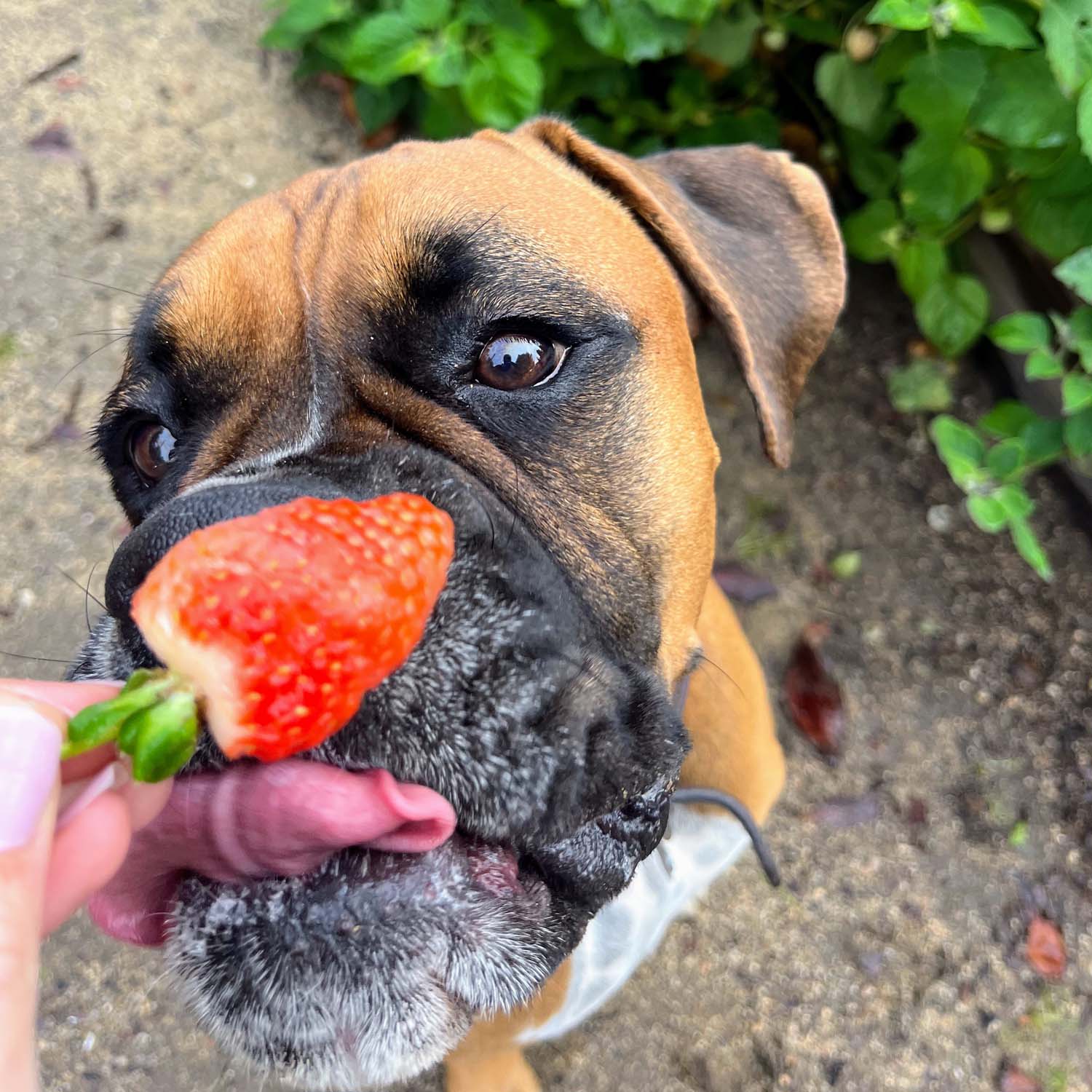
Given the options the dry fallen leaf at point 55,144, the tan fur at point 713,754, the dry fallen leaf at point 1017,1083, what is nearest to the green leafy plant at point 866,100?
the tan fur at point 713,754

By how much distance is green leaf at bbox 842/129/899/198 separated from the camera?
3.22 metres

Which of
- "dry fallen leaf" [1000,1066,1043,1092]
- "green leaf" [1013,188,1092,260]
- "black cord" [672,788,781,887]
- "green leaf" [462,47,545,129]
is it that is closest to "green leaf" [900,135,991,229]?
"green leaf" [1013,188,1092,260]

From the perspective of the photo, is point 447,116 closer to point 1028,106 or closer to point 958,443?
point 1028,106

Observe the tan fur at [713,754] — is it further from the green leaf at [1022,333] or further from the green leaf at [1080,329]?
the green leaf at [1080,329]

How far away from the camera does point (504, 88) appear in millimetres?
2883

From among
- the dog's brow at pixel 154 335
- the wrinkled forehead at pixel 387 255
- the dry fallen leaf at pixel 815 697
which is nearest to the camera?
the wrinkled forehead at pixel 387 255

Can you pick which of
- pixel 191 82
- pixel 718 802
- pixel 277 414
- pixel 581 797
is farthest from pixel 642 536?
pixel 191 82

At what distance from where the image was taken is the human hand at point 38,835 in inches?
35.1

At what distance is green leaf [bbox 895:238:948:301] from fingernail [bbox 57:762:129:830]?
2.92 metres

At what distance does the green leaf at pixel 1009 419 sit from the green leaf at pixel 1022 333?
28cm

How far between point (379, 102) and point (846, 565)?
2607 millimetres

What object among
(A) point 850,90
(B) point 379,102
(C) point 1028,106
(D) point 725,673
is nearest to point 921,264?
(A) point 850,90

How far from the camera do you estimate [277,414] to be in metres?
1.63

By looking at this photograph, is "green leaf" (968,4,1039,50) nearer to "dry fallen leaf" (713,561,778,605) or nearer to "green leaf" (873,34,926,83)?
"green leaf" (873,34,926,83)
